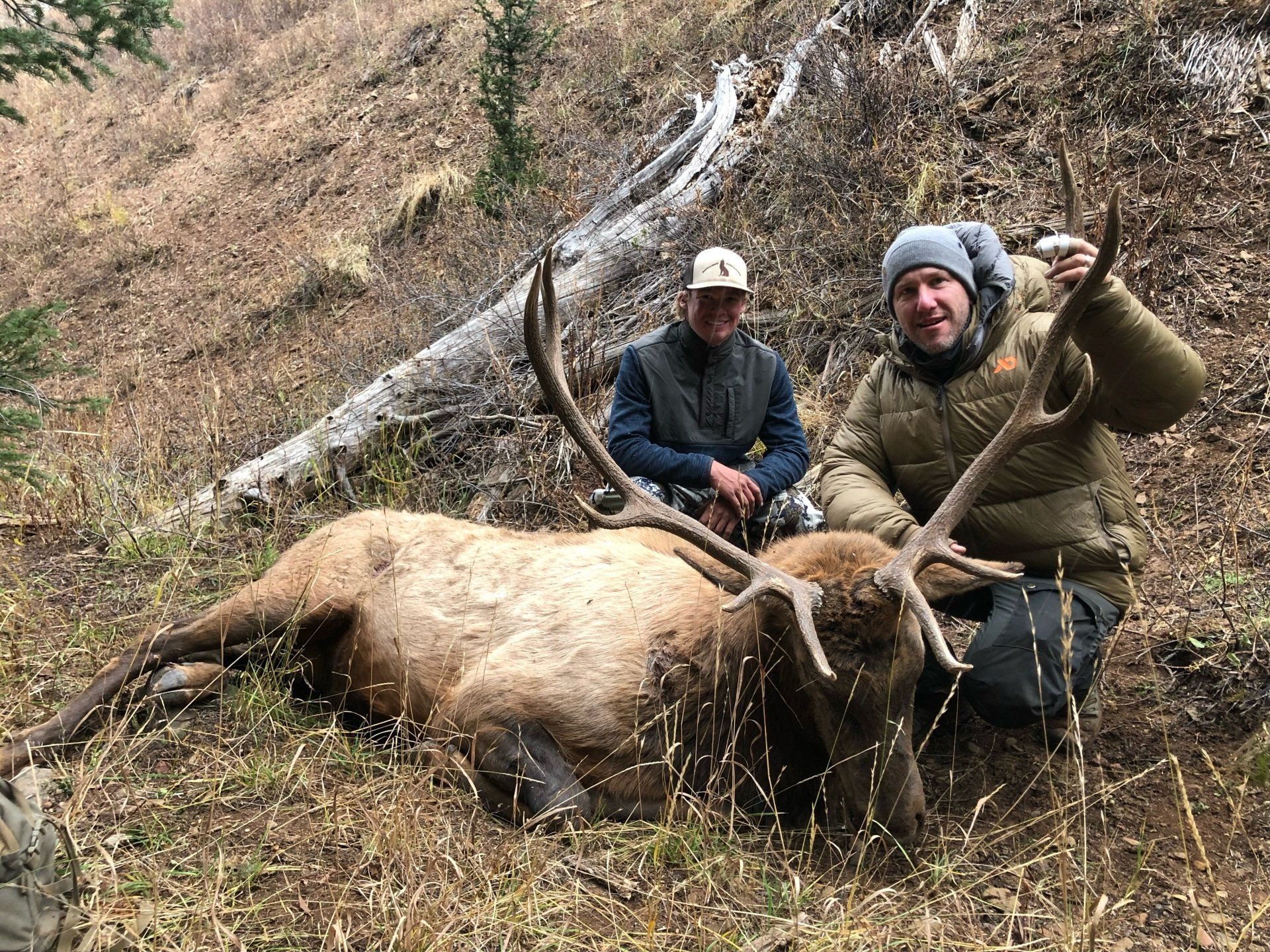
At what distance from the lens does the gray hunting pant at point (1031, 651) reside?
3.43 m

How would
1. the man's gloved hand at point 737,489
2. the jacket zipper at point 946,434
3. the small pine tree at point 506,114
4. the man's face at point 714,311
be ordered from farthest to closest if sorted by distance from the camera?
the small pine tree at point 506,114 < the man's face at point 714,311 < the man's gloved hand at point 737,489 < the jacket zipper at point 946,434

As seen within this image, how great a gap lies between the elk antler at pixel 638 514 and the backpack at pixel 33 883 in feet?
6.01

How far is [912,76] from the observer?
7.77m

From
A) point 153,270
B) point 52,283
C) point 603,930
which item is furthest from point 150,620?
point 52,283

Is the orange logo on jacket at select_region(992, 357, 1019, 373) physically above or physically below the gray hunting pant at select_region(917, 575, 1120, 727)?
above

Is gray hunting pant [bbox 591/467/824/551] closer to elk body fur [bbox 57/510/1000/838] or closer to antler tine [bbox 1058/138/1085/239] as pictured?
elk body fur [bbox 57/510/1000/838]

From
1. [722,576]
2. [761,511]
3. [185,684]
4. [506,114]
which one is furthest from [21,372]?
A: [506,114]

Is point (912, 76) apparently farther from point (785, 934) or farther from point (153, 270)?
point (153, 270)

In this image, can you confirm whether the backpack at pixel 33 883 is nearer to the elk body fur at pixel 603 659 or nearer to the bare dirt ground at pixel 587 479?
the bare dirt ground at pixel 587 479

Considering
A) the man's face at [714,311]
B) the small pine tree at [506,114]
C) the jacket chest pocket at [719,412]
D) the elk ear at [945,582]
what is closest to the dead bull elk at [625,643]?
the elk ear at [945,582]

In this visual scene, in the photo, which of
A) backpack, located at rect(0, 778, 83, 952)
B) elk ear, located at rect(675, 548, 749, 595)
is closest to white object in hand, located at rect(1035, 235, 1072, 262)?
elk ear, located at rect(675, 548, 749, 595)

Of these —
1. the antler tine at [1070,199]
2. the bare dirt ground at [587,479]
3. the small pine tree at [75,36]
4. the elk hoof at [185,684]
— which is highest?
the small pine tree at [75,36]

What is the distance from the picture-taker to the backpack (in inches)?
82.3

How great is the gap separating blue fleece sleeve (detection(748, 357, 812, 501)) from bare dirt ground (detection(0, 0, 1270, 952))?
884mm
